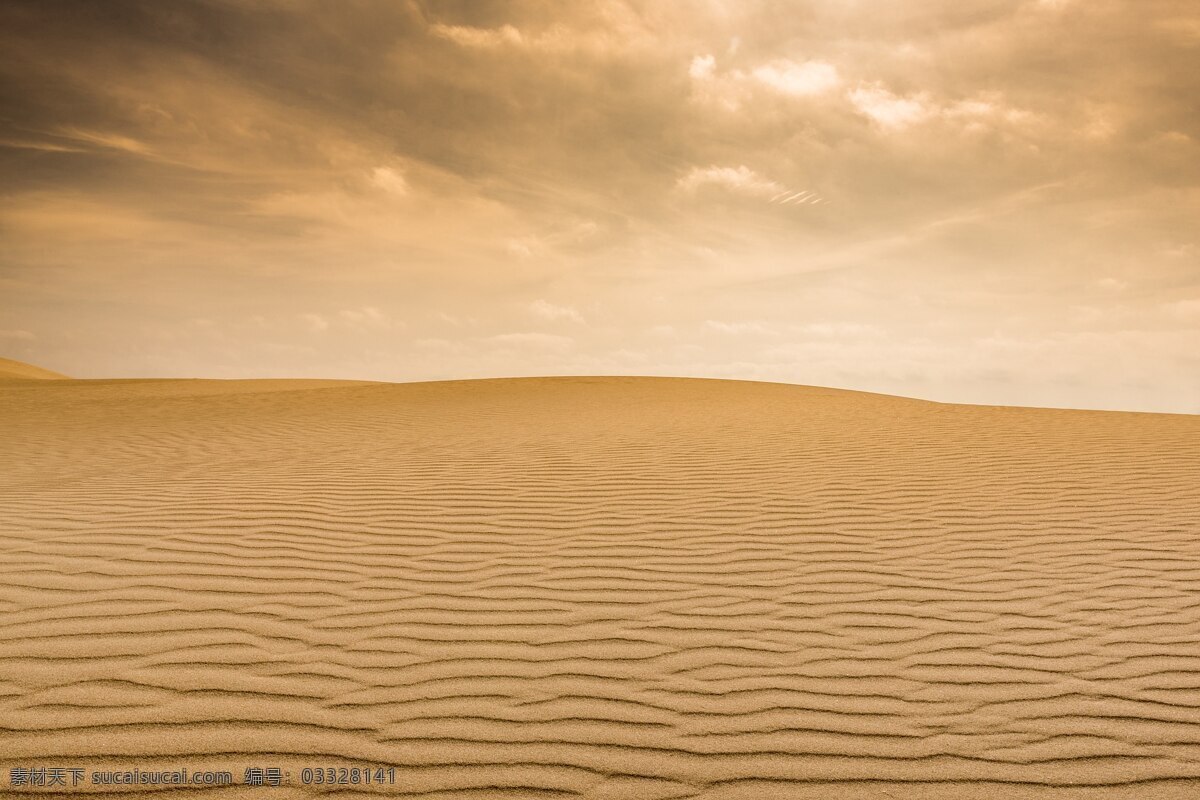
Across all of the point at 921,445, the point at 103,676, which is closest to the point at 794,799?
the point at 103,676

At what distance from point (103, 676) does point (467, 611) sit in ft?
5.40

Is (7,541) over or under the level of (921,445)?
under

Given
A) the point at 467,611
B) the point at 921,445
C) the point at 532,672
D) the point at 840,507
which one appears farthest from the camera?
the point at 921,445

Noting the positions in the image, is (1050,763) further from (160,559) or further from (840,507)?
(160,559)

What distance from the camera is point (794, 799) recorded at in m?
2.44

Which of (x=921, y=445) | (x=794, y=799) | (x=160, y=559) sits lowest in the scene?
(x=794, y=799)

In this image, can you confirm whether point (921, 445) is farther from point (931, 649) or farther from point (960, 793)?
point (960, 793)

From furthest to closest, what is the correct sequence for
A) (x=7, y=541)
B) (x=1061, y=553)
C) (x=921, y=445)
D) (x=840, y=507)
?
1. (x=921, y=445)
2. (x=840, y=507)
3. (x=1061, y=553)
4. (x=7, y=541)

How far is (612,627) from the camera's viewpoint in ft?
12.7

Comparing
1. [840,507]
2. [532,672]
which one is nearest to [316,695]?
[532,672]

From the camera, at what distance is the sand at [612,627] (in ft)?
8.59

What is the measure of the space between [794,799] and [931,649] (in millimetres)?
1606

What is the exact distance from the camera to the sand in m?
2.62

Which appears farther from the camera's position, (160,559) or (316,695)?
(160,559)
